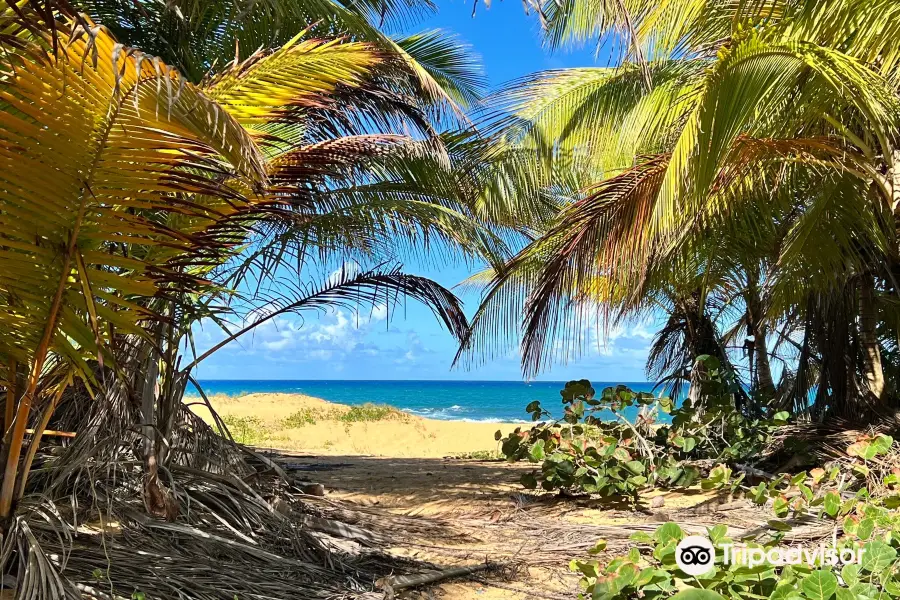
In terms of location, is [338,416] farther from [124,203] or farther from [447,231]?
[124,203]

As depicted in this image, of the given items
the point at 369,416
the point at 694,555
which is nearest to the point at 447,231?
the point at 694,555

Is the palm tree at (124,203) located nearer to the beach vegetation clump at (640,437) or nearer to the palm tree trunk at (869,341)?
the beach vegetation clump at (640,437)

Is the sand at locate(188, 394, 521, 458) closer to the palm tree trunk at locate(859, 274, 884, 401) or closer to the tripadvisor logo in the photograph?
the palm tree trunk at locate(859, 274, 884, 401)

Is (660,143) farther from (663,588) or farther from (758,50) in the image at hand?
(663,588)

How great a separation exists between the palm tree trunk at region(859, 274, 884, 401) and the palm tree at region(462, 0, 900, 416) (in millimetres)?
13

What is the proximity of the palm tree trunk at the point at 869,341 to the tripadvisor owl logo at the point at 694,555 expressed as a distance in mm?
4068

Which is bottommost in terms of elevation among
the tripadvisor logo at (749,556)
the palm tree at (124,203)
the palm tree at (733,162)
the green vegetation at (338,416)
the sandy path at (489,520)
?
the sandy path at (489,520)

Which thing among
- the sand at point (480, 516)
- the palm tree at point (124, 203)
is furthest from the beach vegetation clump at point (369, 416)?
the palm tree at point (124, 203)

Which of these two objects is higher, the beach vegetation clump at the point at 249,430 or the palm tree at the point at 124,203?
the palm tree at the point at 124,203

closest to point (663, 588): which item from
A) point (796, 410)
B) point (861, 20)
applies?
point (861, 20)

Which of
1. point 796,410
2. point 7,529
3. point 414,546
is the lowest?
point 414,546

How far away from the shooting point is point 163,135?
6.86 feet

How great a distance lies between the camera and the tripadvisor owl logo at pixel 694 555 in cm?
264

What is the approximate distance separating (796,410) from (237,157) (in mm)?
6575
